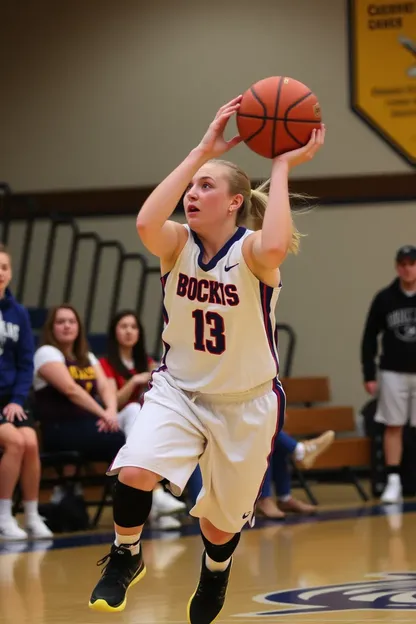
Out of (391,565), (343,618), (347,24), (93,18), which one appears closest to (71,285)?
(93,18)

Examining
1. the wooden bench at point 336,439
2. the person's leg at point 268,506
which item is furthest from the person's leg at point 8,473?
the wooden bench at point 336,439

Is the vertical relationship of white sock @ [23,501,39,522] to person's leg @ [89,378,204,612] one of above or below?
below

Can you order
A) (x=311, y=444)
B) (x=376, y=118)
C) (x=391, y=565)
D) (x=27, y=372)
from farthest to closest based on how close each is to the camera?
(x=376, y=118), (x=311, y=444), (x=27, y=372), (x=391, y=565)

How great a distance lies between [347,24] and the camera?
10562 mm

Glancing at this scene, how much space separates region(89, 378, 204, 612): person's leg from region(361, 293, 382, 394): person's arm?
5420 millimetres

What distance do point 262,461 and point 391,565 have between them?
1919mm

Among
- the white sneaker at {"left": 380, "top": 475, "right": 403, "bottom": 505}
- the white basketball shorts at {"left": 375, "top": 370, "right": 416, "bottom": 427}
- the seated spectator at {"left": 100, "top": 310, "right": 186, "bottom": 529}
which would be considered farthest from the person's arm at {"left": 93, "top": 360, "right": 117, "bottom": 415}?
the white basketball shorts at {"left": 375, "top": 370, "right": 416, "bottom": 427}

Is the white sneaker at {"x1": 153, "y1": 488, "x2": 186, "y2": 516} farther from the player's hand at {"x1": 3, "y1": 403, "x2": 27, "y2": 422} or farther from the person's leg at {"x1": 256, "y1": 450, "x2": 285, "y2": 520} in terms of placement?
the player's hand at {"x1": 3, "y1": 403, "x2": 27, "y2": 422}

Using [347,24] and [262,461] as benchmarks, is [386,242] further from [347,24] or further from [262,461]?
[262,461]

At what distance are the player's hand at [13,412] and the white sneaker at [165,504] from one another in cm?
103

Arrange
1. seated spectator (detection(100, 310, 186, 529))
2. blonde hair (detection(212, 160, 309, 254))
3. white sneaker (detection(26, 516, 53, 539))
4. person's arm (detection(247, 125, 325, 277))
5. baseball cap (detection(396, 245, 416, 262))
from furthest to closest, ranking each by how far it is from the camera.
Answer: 1. baseball cap (detection(396, 245, 416, 262))
2. seated spectator (detection(100, 310, 186, 529))
3. white sneaker (detection(26, 516, 53, 539))
4. blonde hair (detection(212, 160, 309, 254))
5. person's arm (detection(247, 125, 325, 277))

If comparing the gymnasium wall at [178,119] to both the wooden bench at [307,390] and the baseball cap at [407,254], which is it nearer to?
the wooden bench at [307,390]

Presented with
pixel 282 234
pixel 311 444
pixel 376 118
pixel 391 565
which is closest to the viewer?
pixel 282 234

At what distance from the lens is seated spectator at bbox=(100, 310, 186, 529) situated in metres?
7.70
